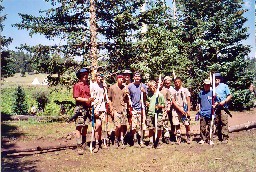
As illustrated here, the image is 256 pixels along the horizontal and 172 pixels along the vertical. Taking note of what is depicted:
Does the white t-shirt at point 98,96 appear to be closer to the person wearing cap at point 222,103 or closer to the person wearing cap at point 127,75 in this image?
the person wearing cap at point 127,75

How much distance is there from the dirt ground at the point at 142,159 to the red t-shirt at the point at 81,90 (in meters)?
1.79

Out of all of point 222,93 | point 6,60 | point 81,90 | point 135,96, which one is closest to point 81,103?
point 81,90

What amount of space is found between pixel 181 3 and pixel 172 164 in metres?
21.1

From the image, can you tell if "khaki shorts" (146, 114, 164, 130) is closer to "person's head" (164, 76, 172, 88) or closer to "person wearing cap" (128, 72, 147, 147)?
"person wearing cap" (128, 72, 147, 147)

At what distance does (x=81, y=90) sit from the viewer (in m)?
9.12

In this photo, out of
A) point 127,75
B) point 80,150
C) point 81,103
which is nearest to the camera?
point 80,150

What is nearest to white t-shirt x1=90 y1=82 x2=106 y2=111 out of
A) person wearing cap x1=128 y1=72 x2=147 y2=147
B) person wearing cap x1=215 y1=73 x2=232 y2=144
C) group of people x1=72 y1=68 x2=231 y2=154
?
group of people x1=72 y1=68 x2=231 y2=154

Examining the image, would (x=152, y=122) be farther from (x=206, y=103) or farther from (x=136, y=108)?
(x=206, y=103)

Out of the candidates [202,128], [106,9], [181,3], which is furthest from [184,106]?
[181,3]

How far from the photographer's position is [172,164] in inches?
315

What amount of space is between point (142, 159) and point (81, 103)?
8.45 feet

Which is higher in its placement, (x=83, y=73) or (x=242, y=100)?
(x=83, y=73)

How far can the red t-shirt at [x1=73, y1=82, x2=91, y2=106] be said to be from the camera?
9.03 m

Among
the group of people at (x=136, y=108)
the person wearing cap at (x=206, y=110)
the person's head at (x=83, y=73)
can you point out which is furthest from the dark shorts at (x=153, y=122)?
the person's head at (x=83, y=73)
